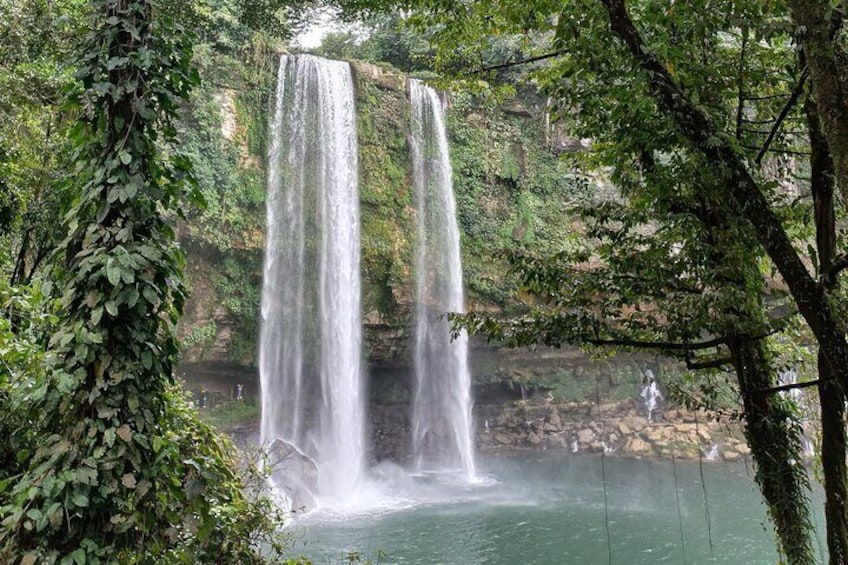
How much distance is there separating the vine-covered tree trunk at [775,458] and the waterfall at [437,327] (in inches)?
524

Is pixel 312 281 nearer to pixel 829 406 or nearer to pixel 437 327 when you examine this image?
pixel 437 327

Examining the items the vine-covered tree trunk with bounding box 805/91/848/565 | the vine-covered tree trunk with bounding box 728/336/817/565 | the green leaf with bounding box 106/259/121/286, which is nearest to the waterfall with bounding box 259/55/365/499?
the vine-covered tree trunk with bounding box 728/336/817/565

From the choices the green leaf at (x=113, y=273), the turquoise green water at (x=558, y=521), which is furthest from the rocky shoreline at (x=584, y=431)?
the green leaf at (x=113, y=273)

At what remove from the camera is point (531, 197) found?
763 inches

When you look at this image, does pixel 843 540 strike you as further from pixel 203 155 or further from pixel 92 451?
pixel 203 155

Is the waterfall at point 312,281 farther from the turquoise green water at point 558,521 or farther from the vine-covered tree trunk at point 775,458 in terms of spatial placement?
the vine-covered tree trunk at point 775,458

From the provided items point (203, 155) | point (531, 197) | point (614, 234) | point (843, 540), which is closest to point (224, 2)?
point (203, 155)

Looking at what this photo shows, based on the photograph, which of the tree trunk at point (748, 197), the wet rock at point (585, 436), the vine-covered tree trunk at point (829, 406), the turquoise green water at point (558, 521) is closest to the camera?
the tree trunk at point (748, 197)

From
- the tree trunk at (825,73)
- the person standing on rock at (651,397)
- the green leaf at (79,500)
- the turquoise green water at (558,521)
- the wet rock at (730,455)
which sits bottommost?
the turquoise green water at (558,521)

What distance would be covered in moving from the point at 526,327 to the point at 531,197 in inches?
615

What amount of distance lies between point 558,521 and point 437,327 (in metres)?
7.00

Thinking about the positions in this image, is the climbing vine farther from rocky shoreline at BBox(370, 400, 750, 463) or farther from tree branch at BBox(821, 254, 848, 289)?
rocky shoreline at BBox(370, 400, 750, 463)

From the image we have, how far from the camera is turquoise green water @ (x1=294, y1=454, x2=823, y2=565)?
9.46 meters

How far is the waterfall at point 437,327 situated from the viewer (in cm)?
1742
